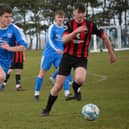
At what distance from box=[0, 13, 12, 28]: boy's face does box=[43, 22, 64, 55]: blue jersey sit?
3.12 metres

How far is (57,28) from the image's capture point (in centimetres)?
1184

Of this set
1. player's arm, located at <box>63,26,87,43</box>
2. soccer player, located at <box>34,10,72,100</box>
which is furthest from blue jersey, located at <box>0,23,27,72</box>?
soccer player, located at <box>34,10,72,100</box>

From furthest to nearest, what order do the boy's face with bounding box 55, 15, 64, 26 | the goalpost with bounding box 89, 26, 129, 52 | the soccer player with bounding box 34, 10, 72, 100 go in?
the goalpost with bounding box 89, 26, 129, 52 → the soccer player with bounding box 34, 10, 72, 100 → the boy's face with bounding box 55, 15, 64, 26

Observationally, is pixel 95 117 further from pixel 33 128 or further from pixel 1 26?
pixel 1 26

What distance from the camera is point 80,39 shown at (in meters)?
9.27

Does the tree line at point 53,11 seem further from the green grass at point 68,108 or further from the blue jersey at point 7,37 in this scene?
the blue jersey at point 7,37

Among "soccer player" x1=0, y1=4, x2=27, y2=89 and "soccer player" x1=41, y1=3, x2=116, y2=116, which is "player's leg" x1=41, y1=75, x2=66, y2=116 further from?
"soccer player" x1=0, y1=4, x2=27, y2=89

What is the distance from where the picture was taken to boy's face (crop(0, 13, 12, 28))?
8.23 meters

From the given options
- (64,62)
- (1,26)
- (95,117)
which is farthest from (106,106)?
(1,26)

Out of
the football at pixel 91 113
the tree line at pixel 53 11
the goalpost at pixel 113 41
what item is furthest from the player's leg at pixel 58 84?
the tree line at pixel 53 11

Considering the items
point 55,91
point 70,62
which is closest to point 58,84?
point 55,91

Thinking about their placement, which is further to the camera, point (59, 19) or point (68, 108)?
point (59, 19)

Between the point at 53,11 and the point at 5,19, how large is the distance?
51942 mm

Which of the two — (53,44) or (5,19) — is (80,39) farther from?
(53,44)
